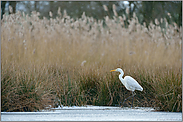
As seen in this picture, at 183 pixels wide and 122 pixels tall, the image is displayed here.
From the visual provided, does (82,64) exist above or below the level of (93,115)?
above

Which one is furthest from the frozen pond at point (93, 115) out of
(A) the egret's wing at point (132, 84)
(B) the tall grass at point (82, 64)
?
(A) the egret's wing at point (132, 84)

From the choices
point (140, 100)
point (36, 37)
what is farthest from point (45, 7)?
point (140, 100)

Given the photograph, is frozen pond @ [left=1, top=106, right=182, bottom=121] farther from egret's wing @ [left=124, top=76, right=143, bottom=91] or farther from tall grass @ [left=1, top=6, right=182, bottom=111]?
egret's wing @ [left=124, top=76, right=143, bottom=91]

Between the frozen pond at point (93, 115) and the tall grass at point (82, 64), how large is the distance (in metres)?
0.19

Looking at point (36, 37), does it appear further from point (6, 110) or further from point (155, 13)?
point (155, 13)

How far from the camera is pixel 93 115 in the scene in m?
3.12

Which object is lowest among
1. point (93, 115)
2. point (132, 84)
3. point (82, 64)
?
point (93, 115)

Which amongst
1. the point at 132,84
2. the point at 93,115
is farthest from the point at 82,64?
the point at 93,115

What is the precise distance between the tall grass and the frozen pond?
188mm

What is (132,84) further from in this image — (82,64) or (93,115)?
(82,64)

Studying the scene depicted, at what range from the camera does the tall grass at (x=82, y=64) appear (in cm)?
343

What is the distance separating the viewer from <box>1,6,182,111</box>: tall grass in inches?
135

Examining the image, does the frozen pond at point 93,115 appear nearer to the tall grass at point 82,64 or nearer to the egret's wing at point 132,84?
the tall grass at point 82,64

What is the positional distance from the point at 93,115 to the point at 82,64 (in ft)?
4.49
